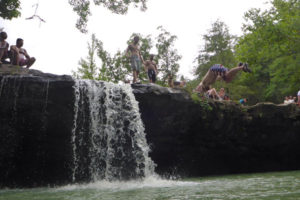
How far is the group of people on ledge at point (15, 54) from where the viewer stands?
9.34m

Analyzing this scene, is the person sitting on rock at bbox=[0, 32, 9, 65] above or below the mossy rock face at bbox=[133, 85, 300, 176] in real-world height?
above

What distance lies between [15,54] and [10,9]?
1386 millimetres

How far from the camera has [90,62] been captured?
81.7ft

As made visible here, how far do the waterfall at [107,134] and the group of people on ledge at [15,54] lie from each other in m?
1.85

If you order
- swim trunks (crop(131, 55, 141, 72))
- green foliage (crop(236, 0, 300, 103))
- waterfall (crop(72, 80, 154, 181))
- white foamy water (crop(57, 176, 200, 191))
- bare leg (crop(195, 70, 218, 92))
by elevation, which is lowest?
white foamy water (crop(57, 176, 200, 191))

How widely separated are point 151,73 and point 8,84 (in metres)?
5.26

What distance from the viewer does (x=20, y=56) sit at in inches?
381

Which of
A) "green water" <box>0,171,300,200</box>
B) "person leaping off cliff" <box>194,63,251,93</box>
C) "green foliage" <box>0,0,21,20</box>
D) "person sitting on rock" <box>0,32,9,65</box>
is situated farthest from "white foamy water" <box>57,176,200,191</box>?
"green foliage" <box>0,0,21,20</box>

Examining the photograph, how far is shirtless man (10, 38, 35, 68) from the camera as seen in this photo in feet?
31.2

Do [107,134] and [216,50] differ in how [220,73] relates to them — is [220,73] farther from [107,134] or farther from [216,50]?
[216,50]

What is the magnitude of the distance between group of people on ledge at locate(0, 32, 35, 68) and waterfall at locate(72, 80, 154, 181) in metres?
1.85

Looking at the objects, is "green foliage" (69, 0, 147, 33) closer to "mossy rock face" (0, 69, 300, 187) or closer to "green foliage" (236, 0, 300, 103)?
"mossy rock face" (0, 69, 300, 187)

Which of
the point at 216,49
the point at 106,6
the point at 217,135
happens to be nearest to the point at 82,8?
the point at 106,6

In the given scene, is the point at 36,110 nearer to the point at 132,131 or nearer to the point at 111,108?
the point at 111,108
